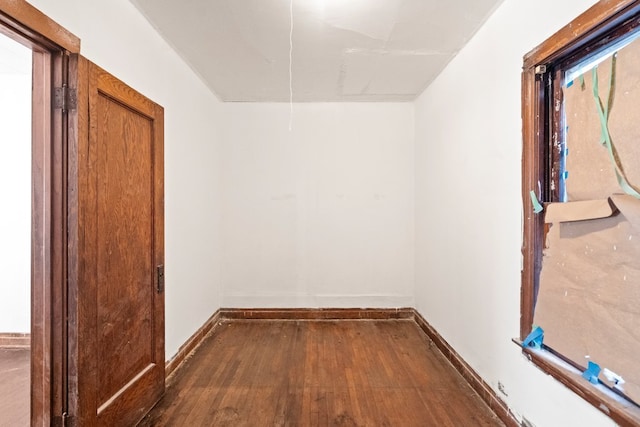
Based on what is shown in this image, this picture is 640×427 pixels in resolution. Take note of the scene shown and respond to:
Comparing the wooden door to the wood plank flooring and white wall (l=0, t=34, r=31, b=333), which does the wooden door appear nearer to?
the wood plank flooring

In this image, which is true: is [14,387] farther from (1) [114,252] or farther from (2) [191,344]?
(1) [114,252]

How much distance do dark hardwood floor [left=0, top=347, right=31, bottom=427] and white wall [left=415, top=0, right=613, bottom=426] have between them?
287cm

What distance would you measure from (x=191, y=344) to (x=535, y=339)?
2.60 m

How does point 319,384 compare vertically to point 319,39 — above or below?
below

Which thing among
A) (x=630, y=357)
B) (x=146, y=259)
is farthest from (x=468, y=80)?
(x=146, y=259)

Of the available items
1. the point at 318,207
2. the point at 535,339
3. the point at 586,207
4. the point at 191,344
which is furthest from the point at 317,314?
the point at 586,207

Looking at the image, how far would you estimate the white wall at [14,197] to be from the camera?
2.89 meters

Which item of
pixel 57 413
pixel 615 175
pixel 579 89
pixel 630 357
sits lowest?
pixel 57 413

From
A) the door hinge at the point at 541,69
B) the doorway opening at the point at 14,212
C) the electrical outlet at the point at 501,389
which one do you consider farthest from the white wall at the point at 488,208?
the doorway opening at the point at 14,212

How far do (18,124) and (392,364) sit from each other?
3.79 meters

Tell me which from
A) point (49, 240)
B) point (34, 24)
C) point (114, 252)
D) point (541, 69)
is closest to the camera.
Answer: point (34, 24)

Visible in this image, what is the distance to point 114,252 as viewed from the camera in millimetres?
1798

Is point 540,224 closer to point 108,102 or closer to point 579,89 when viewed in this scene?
point 579,89

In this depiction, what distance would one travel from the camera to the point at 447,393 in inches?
90.3
